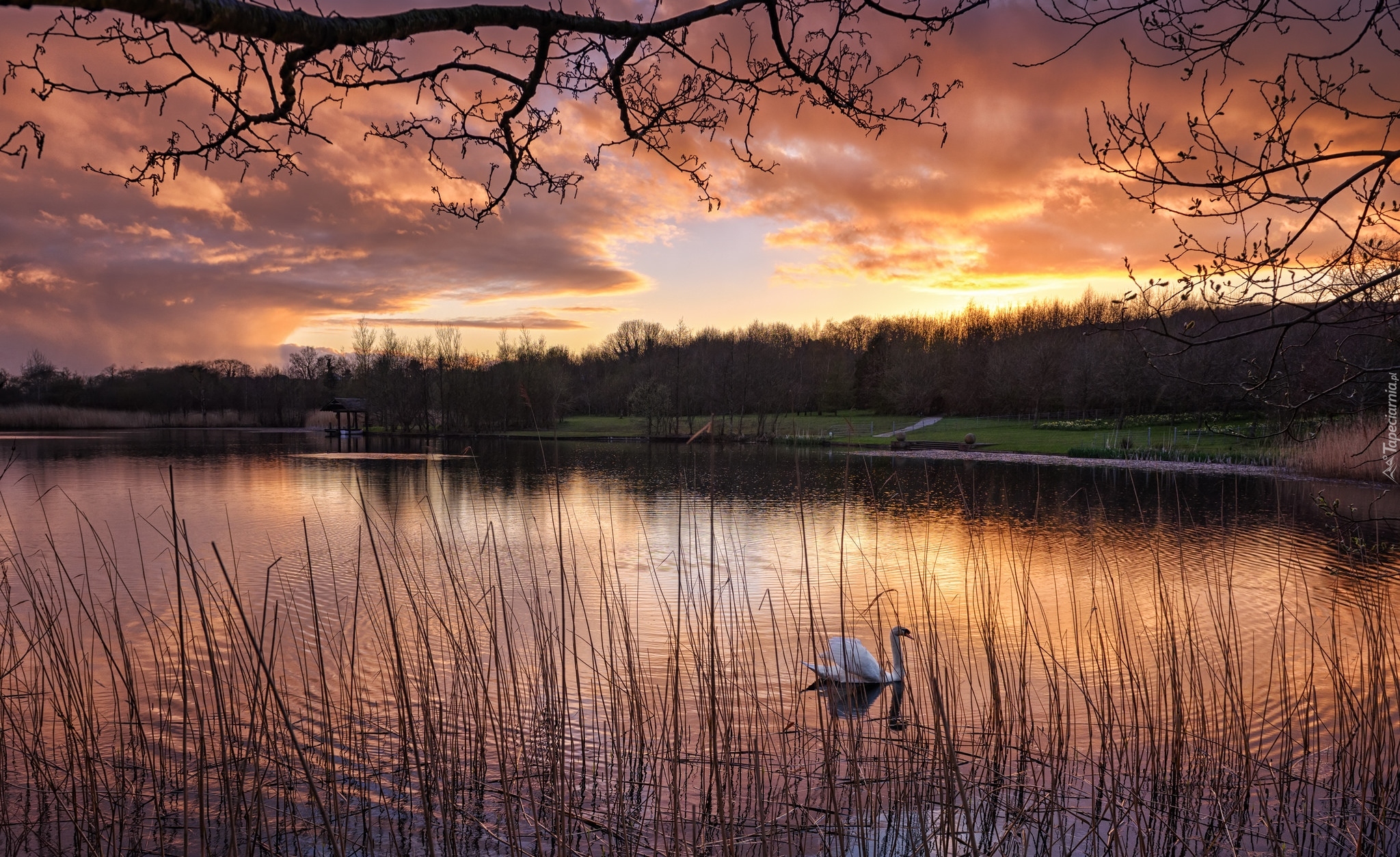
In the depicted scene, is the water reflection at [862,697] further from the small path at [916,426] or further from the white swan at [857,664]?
A: the small path at [916,426]

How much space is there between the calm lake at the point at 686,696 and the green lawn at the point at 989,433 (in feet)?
40.7

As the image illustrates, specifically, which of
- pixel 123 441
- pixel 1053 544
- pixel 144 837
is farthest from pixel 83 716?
pixel 123 441

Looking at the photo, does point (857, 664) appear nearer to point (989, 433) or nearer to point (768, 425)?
point (989, 433)

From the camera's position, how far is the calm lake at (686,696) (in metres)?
3.54

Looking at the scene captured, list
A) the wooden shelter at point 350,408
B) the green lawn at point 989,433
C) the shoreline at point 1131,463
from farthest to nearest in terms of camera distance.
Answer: the wooden shelter at point 350,408 < the green lawn at point 989,433 < the shoreline at point 1131,463

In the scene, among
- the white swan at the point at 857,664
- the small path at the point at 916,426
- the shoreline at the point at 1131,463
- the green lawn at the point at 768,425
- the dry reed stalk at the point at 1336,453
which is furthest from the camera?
the green lawn at the point at 768,425

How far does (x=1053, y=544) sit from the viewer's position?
12.8 metres

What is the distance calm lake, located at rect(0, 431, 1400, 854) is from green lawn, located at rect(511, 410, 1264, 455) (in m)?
12.4

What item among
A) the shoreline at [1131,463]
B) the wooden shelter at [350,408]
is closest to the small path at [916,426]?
the shoreline at [1131,463]

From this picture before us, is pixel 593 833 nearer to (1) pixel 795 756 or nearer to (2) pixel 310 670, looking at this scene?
(1) pixel 795 756

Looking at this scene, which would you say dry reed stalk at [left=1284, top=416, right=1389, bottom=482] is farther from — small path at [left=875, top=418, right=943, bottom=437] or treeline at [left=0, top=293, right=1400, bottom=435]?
small path at [left=875, top=418, right=943, bottom=437]

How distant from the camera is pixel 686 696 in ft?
19.4

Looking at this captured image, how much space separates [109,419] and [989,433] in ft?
196

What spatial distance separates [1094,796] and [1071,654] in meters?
3.21
